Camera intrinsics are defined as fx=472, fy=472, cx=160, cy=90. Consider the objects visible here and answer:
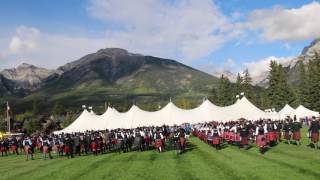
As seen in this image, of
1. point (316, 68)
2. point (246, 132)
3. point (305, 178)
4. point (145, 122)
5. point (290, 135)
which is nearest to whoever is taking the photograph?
point (305, 178)

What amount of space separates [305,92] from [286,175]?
104 metres

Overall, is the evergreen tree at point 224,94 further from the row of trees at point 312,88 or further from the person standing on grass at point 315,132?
the person standing on grass at point 315,132

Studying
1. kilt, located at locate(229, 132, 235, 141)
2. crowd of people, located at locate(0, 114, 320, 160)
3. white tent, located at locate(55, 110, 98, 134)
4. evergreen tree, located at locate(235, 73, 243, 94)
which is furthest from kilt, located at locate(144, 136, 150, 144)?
evergreen tree, located at locate(235, 73, 243, 94)

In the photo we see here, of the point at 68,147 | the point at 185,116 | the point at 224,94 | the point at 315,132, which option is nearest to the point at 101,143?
the point at 68,147

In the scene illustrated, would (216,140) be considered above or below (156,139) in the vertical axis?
below

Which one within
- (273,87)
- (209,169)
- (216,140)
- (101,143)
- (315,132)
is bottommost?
(209,169)

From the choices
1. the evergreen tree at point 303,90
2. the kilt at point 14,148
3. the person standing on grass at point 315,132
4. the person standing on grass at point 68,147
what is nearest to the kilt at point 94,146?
the person standing on grass at point 68,147

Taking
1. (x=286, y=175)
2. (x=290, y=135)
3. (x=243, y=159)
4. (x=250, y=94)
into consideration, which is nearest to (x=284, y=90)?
(x=250, y=94)

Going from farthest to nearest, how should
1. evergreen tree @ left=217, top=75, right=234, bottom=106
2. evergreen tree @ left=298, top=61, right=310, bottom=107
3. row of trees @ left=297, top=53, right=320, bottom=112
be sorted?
evergreen tree @ left=217, top=75, right=234, bottom=106 < evergreen tree @ left=298, top=61, right=310, bottom=107 < row of trees @ left=297, top=53, right=320, bottom=112

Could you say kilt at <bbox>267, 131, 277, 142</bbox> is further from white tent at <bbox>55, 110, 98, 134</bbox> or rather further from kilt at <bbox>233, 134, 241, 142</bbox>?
white tent at <bbox>55, 110, 98, 134</bbox>

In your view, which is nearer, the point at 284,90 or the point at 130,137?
the point at 130,137

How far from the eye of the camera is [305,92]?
12025cm

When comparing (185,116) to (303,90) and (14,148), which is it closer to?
(14,148)

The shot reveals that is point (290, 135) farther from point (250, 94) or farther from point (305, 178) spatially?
point (250, 94)
